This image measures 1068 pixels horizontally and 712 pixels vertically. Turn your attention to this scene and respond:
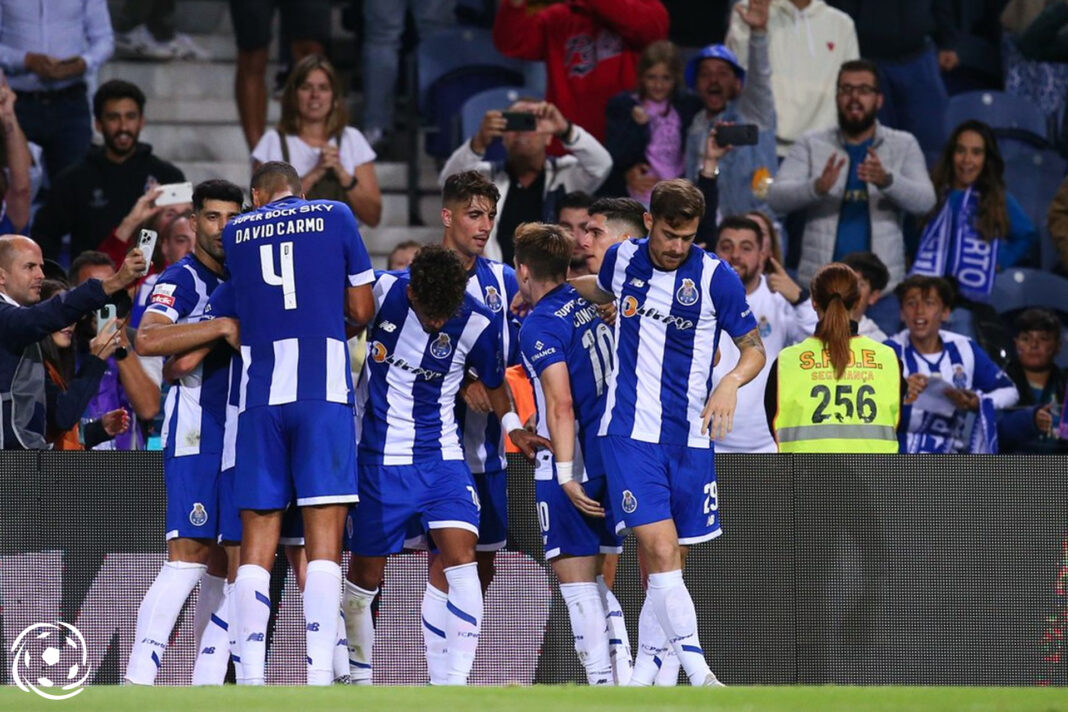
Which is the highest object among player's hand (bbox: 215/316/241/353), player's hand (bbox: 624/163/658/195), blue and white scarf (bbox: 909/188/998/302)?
player's hand (bbox: 624/163/658/195)

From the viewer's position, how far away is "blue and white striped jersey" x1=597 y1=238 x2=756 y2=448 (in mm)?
7324

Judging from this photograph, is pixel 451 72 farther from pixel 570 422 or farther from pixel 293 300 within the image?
pixel 293 300

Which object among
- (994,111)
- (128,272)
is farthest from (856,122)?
(128,272)

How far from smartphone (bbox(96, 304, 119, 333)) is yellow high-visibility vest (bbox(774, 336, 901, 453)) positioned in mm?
3376

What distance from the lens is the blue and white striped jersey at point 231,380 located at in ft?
23.9

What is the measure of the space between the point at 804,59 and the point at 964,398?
3646 mm

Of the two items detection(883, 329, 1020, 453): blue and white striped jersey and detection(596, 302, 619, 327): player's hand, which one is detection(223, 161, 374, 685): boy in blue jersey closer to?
detection(596, 302, 619, 327): player's hand

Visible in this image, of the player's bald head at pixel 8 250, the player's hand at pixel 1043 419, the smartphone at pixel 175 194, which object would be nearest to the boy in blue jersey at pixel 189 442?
the player's bald head at pixel 8 250

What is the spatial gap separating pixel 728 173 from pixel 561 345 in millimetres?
4273

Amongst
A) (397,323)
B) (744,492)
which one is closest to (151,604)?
(397,323)

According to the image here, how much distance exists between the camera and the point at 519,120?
10.6 meters

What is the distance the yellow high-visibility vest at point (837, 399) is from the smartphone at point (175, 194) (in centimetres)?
337

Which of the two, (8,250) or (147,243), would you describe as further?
(8,250)

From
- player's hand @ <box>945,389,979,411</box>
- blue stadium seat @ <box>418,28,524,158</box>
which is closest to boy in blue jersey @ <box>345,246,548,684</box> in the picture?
player's hand @ <box>945,389,979,411</box>
